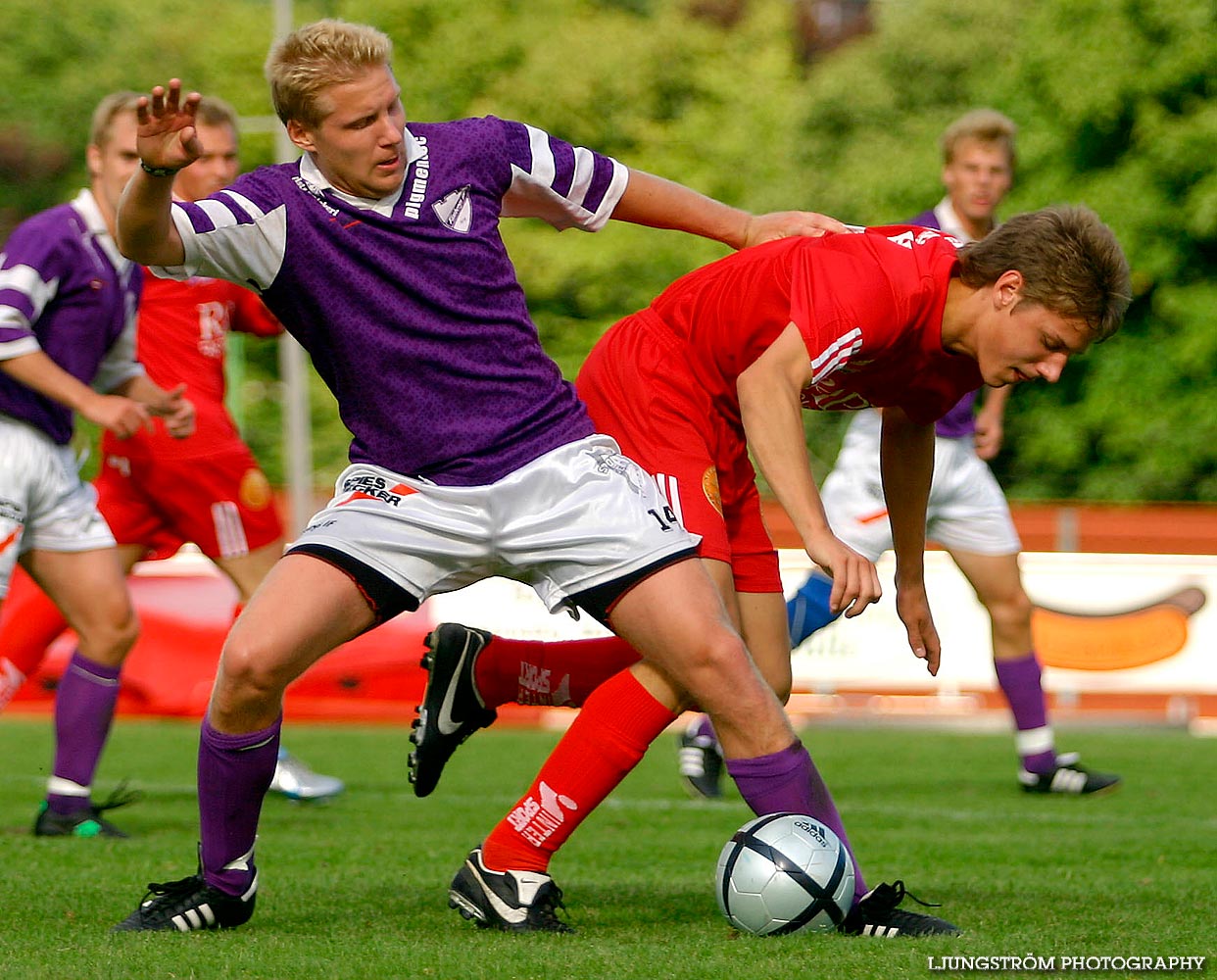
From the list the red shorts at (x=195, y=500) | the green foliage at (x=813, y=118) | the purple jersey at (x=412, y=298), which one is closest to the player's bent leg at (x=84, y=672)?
the red shorts at (x=195, y=500)

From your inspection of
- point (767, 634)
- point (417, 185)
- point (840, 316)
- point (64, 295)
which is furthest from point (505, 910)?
point (64, 295)

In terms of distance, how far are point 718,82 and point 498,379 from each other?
39.1 meters

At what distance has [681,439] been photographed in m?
4.98

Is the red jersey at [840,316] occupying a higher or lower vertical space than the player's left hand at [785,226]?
lower

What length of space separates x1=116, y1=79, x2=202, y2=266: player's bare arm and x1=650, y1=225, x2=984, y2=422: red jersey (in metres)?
1.48

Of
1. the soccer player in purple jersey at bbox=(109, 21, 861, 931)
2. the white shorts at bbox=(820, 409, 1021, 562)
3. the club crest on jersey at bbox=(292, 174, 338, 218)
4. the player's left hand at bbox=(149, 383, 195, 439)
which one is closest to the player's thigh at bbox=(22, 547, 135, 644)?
the player's left hand at bbox=(149, 383, 195, 439)

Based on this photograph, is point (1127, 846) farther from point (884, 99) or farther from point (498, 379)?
point (884, 99)

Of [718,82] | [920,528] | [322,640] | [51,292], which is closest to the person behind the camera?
[322,640]

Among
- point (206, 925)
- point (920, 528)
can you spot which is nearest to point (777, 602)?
point (920, 528)

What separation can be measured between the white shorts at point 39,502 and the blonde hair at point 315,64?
8.54ft

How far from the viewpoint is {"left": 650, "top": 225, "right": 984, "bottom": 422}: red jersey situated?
14.5ft

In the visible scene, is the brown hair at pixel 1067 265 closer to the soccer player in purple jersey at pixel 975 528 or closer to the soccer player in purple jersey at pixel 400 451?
the soccer player in purple jersey at pixel 400 451

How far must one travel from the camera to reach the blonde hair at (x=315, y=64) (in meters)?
4.30

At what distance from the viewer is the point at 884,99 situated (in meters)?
37.5
